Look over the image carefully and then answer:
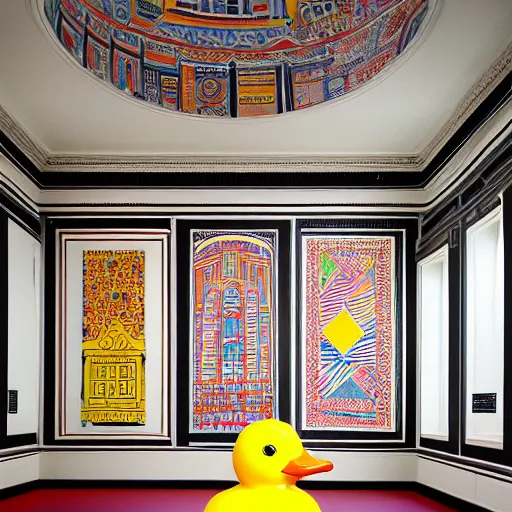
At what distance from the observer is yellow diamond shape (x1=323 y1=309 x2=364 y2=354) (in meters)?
6.31

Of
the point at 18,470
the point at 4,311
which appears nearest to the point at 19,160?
the point at 4,311

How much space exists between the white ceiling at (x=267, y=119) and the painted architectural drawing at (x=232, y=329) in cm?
77

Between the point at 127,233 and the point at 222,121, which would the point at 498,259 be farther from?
the point at 127,233

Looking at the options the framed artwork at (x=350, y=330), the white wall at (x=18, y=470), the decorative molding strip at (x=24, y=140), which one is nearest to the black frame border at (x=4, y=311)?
the white wall at (x=18, y=470)

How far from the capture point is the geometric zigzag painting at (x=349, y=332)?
6.27 m

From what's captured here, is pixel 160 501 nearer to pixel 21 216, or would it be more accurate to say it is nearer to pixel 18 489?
pixel 18 489

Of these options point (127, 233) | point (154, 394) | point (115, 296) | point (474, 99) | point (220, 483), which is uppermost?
point (474, 99)

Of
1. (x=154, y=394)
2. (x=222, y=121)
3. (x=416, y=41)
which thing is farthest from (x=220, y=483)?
(x=416, y=41)

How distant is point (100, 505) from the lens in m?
5.32

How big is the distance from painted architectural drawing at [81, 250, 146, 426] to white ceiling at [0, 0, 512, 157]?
0.91 m

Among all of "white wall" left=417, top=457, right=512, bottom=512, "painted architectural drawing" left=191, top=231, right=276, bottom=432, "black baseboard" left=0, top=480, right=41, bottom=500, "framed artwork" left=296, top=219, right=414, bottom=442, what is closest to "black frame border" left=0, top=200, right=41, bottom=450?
"black baseboard" left=0, top=480, right=41, bottom=500

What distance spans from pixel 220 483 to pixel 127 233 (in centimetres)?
208

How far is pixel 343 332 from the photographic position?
632 centimetres

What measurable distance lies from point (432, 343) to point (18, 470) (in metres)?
3.19
